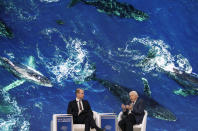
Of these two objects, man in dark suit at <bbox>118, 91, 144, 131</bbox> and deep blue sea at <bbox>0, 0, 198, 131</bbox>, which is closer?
man in dark suit at <bbox>118, 91, 144, 131</bbox>

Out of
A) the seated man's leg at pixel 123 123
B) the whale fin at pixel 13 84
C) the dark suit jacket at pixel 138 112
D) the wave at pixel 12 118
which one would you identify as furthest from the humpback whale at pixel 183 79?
the wave at pixel 12 118

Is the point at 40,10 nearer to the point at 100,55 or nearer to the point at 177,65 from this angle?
the point at 100,55

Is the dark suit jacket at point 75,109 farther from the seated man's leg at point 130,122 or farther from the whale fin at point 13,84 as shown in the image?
the whale fin at point 13,84

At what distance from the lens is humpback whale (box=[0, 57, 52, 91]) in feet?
24.7

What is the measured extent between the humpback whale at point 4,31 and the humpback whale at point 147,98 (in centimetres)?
224

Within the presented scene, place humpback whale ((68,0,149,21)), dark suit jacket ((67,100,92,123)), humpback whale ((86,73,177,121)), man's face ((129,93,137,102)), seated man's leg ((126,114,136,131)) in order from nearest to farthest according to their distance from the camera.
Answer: seated man's leg ((126,114,136,131)) → dark suit jacket ((67,100,92,123)) → man's face ((129,93,137,102)) → humpback whale ((68,0,149,21)) → humpback whale ((86,73,177,121))

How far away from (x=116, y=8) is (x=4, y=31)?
2849mm

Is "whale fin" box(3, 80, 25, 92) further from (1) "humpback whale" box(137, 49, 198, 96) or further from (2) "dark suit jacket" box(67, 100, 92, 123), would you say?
(1) "humpback whale" box(137, 49, 198, 96)

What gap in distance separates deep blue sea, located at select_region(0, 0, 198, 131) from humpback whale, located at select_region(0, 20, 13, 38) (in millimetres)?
100

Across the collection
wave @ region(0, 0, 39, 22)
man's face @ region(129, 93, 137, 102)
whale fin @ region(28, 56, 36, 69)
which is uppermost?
wave @ region(0, 0, 39, 22)

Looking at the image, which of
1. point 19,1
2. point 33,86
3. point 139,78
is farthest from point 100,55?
point 19,1

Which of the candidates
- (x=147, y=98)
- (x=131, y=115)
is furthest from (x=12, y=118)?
(x=131, y=115)

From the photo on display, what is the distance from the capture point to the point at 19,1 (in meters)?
7.45

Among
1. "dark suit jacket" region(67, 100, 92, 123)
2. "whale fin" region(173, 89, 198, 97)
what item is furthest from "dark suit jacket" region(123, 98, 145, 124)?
"whale fin" region(173, 89, 198, 97)
